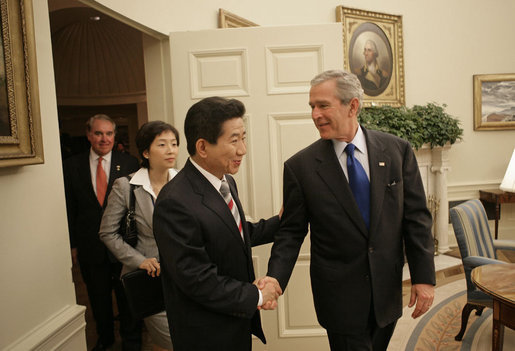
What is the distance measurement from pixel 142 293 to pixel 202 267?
0.80 metres

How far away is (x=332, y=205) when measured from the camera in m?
1.75

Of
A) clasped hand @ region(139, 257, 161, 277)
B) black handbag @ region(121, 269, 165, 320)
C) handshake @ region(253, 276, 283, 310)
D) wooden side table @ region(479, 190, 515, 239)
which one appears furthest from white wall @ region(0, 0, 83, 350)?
wooden side table @ region(479, 190, 515, 239)

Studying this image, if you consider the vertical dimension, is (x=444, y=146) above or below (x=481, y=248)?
above

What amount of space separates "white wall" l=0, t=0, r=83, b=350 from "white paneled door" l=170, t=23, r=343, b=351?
1.01m

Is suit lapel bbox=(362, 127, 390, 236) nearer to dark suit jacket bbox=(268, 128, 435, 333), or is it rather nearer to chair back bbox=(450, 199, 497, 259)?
dark suit jacket bbox=(268, 128, 435, 333)

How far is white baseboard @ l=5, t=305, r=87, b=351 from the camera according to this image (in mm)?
1588

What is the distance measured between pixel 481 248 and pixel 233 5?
3263 millimetres

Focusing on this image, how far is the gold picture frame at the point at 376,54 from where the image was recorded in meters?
5.70

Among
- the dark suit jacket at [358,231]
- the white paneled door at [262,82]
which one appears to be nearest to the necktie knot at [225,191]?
the dark suit jacket at [358,231]

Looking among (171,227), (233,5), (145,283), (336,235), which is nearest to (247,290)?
(171,227)

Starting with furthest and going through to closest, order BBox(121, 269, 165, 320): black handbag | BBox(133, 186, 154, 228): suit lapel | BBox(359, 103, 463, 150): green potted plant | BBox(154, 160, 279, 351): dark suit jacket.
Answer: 1. BBox(359, 103, 463, 150): green potted plant
2. BBox(133, 186, 154, 228): suit lapel
3. BBox(121, 269, 165, 320): black handbag
4. BBox(154, 160, 279, 351): dark suit jacket

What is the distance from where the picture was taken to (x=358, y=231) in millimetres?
1731

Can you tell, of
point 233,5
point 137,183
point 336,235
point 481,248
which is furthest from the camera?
point 233,5

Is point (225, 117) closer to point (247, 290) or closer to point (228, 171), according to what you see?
point (228, 171)
